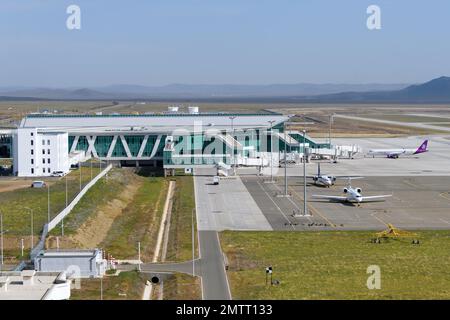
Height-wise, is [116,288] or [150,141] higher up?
[150,141]

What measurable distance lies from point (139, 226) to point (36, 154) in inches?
1138

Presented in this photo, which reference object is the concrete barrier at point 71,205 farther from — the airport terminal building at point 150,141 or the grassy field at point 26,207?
the airport terminal building at point 150,141

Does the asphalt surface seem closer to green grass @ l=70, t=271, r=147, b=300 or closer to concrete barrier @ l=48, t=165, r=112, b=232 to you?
concrete barrier @ l=48, t=165, r=112, b=232

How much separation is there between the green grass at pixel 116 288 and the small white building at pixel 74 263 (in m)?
0.89

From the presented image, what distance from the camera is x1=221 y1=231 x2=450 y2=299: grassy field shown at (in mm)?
33562

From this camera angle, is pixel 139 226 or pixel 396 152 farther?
pixel 396 152

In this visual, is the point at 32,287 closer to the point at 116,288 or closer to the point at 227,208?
the point at 116,288

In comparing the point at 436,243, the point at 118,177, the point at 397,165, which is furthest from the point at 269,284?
the point at 397,165

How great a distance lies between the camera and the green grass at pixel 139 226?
44625 mm

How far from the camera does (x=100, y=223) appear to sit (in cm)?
5316

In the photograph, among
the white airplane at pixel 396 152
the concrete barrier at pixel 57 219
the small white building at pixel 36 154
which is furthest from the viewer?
the white airplane at pixel 396 152

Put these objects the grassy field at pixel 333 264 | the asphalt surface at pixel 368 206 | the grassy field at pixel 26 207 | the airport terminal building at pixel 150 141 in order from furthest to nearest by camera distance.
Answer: the airport terminal building at pixel 150 141
the asphalt surface at pixel 368 206
the grassy field at pixel 26 207
the grassy field at pixel 333 264

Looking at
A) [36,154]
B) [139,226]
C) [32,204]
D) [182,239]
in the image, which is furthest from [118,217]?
[36,154]

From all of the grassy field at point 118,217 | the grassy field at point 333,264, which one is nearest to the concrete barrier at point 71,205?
the grassy field at point 118,217
